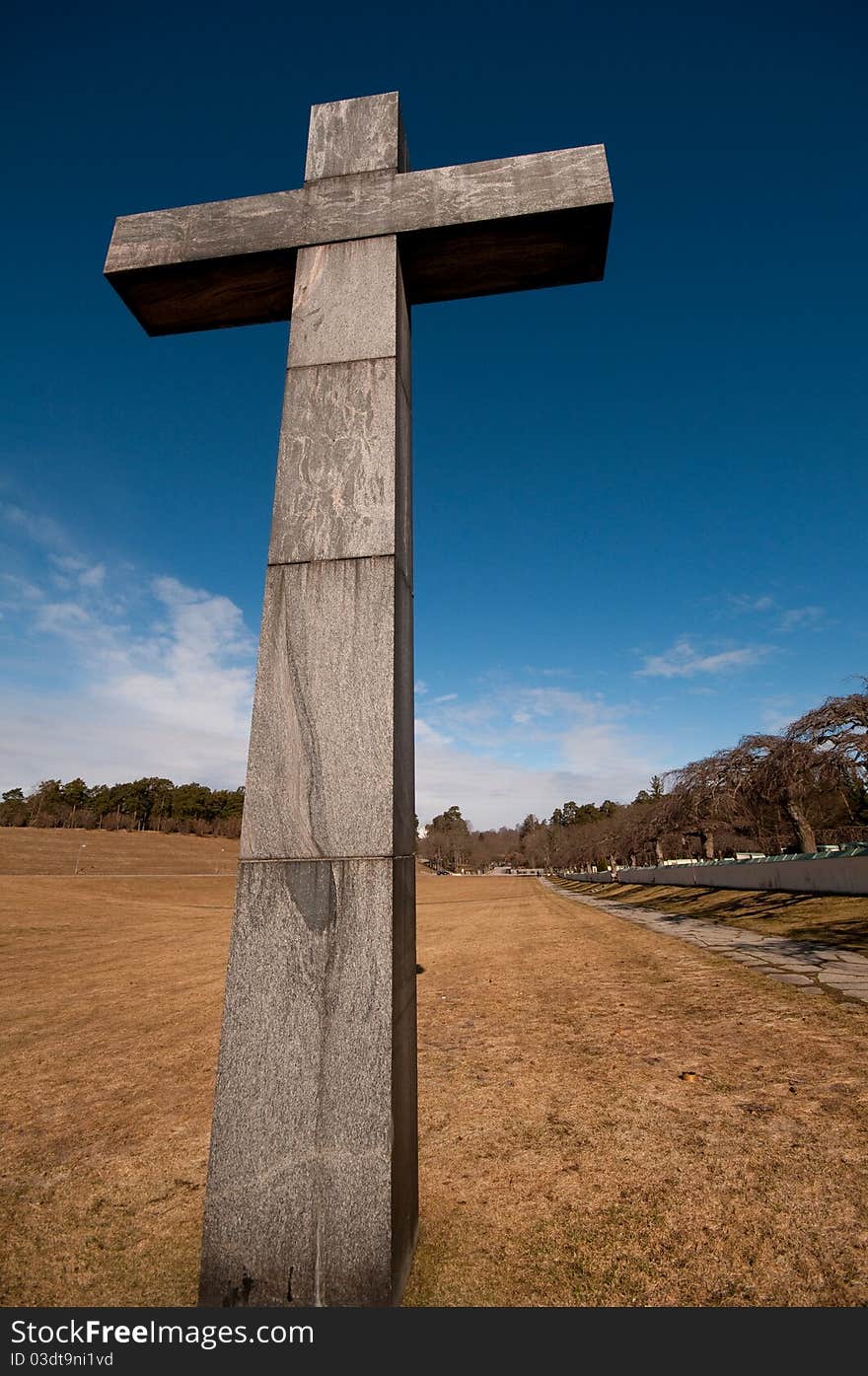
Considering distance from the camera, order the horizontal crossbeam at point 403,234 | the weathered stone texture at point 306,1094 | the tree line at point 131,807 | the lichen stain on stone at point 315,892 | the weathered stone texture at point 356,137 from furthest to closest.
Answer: the tree line at point 131,807
the weathered stone texture at point 356,137
the horizontal crossbeam at point 403,234
the lichen stain on stone at point 315,892
the weathered stone texture at point 306,1094

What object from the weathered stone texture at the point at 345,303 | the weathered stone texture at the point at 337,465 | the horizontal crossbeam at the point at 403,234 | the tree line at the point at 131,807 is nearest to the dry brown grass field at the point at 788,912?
the weathered stone texture at the point at 337,465

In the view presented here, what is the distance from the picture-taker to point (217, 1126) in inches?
90.9

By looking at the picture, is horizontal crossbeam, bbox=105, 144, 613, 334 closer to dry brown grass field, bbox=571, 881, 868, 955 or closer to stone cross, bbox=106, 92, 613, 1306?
stone cross, bbox=106, 92, 613, 1306

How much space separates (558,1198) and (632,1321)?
0.85m

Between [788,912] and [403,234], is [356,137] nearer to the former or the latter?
[403,234]

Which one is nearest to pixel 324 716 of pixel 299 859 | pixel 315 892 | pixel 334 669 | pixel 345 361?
pixel 334 669

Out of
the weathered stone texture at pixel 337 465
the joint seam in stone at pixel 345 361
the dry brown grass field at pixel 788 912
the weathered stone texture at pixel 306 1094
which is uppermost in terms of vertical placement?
the joint seam in stone at pixel 345 361

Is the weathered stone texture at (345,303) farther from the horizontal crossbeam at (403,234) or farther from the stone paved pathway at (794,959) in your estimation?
the stone paved pathway at (794,959)

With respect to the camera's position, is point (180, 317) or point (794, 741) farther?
point (794, 741)

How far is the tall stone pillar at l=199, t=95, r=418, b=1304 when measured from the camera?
86.3 inches

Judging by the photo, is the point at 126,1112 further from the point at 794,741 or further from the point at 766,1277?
the point at 794,741

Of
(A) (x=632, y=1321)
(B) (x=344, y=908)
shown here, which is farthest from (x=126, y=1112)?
(A) (x=632, y=1321)

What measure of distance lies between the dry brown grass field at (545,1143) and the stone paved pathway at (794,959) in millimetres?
516

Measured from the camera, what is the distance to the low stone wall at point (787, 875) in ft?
50.4
